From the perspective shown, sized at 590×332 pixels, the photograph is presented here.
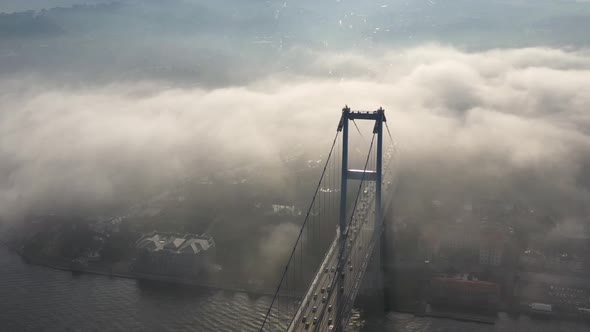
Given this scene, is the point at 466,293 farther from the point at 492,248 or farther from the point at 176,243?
the point at 176,243

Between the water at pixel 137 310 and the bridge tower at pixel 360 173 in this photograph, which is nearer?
the water at pixel 137 310

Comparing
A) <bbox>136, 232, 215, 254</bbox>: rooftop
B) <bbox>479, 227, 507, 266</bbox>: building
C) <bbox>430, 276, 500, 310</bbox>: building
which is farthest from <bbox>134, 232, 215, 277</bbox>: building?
<bbox>479, 227, 507, 266</bbox>: building

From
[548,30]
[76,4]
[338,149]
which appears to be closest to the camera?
[338,149]

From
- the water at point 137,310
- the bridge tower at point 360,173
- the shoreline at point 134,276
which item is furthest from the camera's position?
the shoreline at point 134,276

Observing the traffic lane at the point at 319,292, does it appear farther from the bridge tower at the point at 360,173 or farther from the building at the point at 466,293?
the building at the point at 466,293

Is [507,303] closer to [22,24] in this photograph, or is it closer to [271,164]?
[271,164]

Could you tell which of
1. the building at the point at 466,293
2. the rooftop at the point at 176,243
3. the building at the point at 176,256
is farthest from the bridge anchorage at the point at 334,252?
the rooftop at the point at 176,243

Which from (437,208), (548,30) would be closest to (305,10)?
(548,30)
